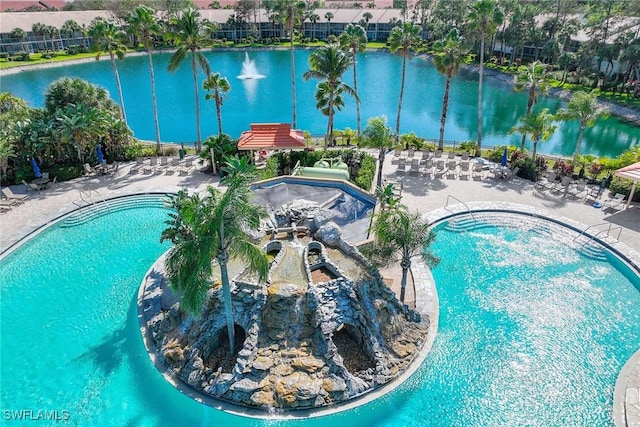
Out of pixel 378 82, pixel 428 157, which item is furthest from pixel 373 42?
pixel 428 157

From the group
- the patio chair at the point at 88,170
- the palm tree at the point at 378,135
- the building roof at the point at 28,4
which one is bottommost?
the patio chair at the point at 88,170

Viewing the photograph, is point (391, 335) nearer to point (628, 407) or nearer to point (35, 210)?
point (628, 407)

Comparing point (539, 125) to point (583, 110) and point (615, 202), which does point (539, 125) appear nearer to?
point (583, 110)

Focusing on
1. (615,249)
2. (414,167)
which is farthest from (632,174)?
(414,167)

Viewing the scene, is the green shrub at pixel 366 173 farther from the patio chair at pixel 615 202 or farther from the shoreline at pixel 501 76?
the shoreline at pixel 501 76

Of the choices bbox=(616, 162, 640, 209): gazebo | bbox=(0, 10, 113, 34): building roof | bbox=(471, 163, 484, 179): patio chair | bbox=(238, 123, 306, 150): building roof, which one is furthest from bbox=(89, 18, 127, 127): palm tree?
bbox=(0, 10, 113, 34): building roof

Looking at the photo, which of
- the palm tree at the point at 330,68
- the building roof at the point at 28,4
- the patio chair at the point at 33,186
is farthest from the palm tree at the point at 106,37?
the building roof at the point at 28,4

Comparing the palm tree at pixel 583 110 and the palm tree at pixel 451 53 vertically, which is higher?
the palm tree at pixel 451 53

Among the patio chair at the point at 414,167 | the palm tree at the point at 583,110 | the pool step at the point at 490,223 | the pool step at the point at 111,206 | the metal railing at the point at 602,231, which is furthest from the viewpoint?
the patio chair at the point at 414,167
